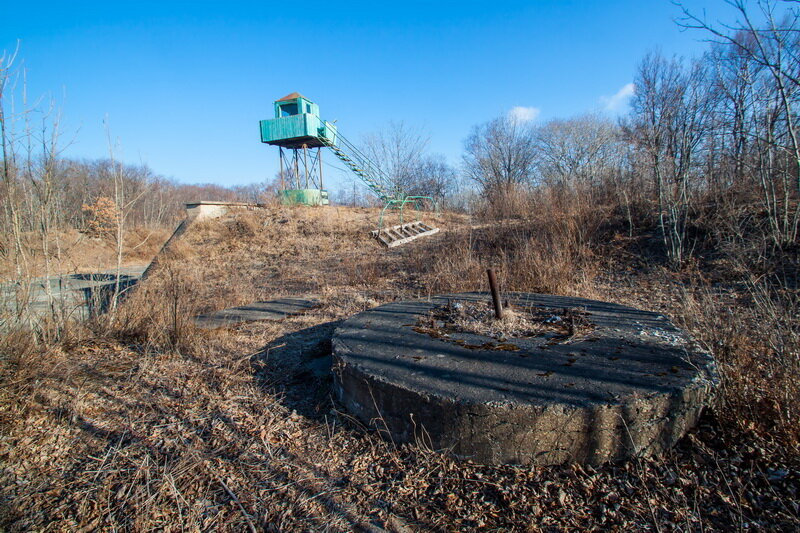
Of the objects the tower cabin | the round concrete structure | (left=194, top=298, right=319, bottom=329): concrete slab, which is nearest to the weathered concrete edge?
the round concrete structure

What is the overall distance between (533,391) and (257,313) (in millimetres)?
3859

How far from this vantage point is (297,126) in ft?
52.4

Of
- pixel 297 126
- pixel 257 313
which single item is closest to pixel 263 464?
pixel 257 313

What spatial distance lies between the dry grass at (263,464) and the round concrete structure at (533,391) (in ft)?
0.34

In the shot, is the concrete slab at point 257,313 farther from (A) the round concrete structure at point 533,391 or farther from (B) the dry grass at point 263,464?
(A) the round concrete structure at point 533,391

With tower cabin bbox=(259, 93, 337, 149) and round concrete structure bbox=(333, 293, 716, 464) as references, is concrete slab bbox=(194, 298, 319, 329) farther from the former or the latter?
tower cabin bbox=(259, 93, 337, 149)

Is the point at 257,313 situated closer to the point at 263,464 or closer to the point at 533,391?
the point at 263,464

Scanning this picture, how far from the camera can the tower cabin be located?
16.0 meters

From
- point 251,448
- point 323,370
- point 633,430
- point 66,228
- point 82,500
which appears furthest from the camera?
point 66,228

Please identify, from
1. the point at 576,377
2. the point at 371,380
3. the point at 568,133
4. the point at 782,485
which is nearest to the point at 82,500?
the point at 371,380

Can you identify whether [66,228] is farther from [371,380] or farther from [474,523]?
[474,523]

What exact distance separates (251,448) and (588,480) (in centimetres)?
179

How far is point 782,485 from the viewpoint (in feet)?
4.98

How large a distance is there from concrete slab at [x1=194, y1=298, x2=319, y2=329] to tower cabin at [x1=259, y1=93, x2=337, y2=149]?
1261cm
